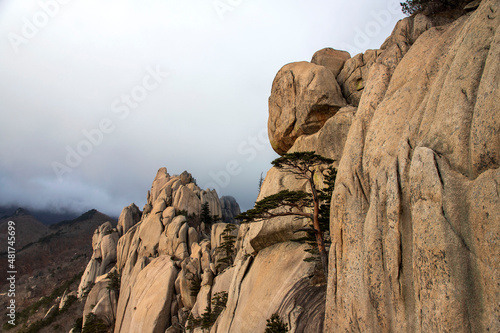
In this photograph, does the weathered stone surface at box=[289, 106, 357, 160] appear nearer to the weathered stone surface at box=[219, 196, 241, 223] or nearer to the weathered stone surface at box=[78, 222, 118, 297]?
the weathered stone surface at box=[219, 196, 241, 223]

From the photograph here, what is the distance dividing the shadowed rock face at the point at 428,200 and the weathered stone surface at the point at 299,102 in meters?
10.1

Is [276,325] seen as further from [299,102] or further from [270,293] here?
[299,102]

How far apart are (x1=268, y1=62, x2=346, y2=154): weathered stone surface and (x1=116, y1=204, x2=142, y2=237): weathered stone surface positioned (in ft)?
134

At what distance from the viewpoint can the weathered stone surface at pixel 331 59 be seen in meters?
23.9

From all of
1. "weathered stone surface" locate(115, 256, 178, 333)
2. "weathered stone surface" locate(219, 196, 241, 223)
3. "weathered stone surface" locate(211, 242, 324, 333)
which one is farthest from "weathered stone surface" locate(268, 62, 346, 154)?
"weathered stone surface" locate(219, 196, 241, 223)

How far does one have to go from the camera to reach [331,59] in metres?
24.2

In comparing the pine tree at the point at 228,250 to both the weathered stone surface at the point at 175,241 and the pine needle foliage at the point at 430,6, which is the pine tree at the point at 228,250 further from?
the pine needle foliage at the point at 430,6

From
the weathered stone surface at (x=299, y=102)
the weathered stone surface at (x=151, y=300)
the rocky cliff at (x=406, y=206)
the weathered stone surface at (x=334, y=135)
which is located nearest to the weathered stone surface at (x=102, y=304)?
the weathered stone surface at (x=151, y=300)

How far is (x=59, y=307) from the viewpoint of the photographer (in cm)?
4872

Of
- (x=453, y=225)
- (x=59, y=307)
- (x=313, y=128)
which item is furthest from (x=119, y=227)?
(x=453, y=225)

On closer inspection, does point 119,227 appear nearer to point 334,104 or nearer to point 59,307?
point 59,307

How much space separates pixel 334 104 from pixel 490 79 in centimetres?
1470

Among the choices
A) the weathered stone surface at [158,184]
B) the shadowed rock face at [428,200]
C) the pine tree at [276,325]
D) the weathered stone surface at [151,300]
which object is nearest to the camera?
the shadowed rock face at [428,200]

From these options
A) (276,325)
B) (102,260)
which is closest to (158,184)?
(102,260)
